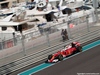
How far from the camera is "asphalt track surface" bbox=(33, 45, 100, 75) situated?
1410cm

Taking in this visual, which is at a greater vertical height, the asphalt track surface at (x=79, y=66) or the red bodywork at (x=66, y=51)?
the red bodywork at (x=66, y=51)

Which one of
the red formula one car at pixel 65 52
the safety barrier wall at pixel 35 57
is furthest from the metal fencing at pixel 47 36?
the red formula one car at pixel 65 52

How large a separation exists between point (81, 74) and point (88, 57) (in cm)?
292

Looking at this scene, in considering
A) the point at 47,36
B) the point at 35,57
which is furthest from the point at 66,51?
the point at 35,57

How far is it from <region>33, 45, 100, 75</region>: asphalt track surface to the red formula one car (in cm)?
37

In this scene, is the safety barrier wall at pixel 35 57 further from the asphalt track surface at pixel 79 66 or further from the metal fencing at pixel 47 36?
the asphalt track surface at pixel 79 66

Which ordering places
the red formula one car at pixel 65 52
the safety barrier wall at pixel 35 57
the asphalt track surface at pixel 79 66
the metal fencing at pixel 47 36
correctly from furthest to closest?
the metal fencing at pixel 47 36
the red formula one car at pixel 65 52
the safety barrier wall at pixel 35 57
the asphalt track surface at pixel 79 66

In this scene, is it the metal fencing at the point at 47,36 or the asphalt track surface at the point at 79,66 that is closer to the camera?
the asphalt track surface at the point at 79,66

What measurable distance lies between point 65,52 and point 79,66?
230 cm

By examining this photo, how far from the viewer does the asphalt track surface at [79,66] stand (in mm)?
14103

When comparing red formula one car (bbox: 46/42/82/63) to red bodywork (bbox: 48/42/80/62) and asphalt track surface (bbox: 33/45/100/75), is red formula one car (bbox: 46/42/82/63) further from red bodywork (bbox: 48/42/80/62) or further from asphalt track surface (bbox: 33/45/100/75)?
asphalt track surface (bbox: 33/45/100/75)

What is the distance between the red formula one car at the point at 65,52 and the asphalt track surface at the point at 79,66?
370 mm

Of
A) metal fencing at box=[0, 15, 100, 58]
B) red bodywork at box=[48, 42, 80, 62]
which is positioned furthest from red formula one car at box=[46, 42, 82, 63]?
metal fencing at box=[0, 15, 100, 58]

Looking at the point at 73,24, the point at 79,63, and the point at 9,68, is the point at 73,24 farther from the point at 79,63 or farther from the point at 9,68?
the point at 9,68
